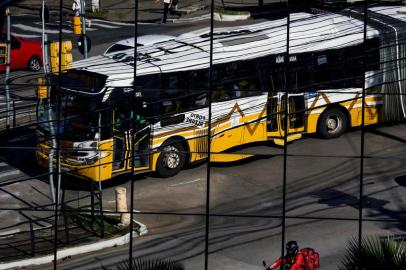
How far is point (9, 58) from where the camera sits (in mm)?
14875

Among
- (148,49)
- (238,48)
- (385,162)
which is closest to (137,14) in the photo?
(148,49)

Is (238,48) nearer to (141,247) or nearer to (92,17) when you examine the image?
(92,17)

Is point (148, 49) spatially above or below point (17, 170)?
above

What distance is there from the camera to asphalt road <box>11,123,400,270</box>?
1431cm

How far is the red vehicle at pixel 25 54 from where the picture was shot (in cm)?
1441

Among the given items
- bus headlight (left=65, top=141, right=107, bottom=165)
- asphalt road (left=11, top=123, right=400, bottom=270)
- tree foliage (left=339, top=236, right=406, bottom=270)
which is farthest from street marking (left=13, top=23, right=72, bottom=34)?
tree foliage (left=339, top=236, right=406, bottom=270)

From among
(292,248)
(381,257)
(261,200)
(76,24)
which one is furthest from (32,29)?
(381,257)

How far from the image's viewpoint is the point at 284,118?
14.2 meters

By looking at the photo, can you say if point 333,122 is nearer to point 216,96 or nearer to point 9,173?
point 216,96

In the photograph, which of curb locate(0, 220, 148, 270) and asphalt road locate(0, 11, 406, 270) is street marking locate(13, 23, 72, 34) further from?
curb locate(0, 220, 148, 270)

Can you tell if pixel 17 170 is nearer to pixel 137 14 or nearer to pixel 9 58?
pixel 9 58

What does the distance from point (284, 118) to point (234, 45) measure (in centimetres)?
137

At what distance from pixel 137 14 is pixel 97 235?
139 inches

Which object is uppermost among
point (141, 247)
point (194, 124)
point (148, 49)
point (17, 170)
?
point (148, 49)
